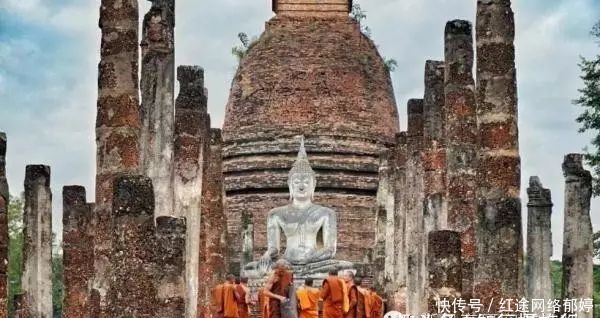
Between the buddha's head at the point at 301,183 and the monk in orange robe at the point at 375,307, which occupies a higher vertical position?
the buddha's head at the point at 301,183

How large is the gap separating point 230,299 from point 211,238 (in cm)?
86

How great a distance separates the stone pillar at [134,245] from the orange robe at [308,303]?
6.32 metres

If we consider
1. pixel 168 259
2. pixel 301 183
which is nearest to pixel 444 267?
pixel 168 259

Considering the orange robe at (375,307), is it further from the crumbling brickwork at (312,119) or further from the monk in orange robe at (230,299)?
the crumbling brickwork at (312,119)

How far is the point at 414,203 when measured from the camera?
19.3m

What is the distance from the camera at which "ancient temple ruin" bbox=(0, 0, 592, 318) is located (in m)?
10.8

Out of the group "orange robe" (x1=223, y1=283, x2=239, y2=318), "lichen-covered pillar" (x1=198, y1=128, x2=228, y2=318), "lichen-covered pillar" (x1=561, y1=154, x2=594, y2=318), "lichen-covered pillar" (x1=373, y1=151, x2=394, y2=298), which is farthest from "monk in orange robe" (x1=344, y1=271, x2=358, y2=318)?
"lichen-covered pillar" (x1=373, y1=151, x2=394, y2=298)

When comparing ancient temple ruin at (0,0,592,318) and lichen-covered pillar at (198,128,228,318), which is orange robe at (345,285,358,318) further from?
lichen-covered pillar at (198,128,228,318)

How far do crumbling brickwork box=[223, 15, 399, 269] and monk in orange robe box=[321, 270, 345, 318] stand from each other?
10640 mm

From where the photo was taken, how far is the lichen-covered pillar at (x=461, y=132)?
1473cm

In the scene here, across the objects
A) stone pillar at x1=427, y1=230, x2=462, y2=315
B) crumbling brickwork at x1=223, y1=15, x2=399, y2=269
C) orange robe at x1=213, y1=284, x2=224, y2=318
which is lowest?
orange robe at x1=213, y1=284, x2=224, y2=318

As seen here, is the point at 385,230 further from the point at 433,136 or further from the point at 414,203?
the point at 433,136

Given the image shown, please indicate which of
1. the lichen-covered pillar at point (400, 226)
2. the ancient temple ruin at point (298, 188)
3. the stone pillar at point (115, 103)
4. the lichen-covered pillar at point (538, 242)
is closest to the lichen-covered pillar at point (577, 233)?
the ancient temple ruin at point (298, 188)

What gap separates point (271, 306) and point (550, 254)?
11.4 ft
